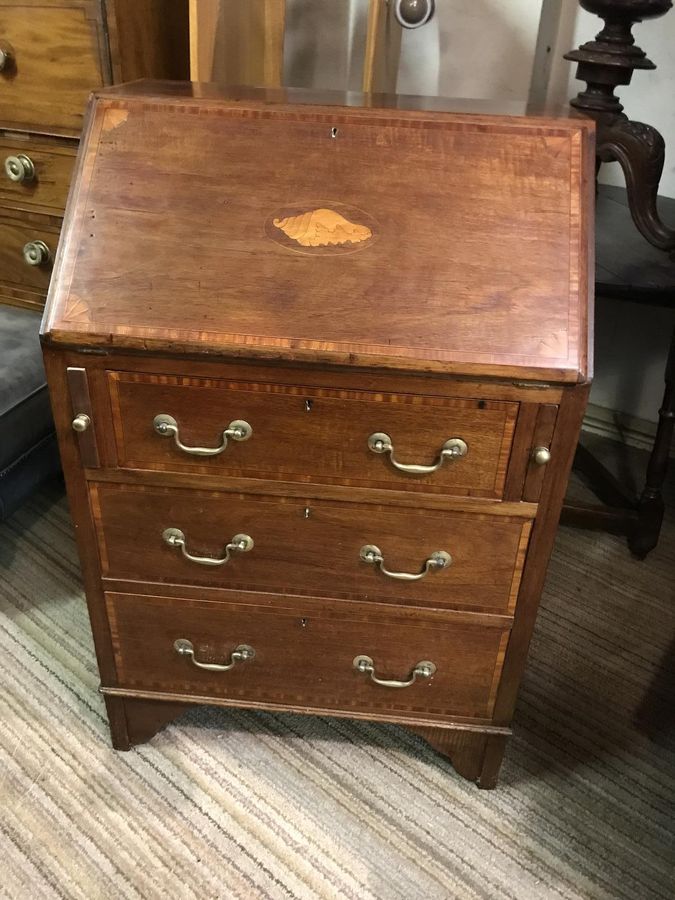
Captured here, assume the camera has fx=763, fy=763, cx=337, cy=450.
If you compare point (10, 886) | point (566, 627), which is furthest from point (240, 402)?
point (566, 627)

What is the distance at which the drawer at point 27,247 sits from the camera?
1.52 meters

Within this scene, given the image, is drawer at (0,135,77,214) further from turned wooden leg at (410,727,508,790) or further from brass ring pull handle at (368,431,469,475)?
turned wooden leg at (410,727,508,790)

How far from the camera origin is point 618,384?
83.8 inches

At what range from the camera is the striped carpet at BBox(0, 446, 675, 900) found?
3.76 ft

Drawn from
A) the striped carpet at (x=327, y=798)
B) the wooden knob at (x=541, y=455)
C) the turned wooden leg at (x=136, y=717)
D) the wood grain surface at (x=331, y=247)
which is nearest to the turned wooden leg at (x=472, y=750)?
the striped carpet at (x=327, y=798)

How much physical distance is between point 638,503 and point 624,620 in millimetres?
294

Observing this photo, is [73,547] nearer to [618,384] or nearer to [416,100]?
[416,100]

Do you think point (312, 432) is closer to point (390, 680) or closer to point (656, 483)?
point (390, 680)

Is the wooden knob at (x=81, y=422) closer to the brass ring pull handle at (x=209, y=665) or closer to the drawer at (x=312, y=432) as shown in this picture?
the drawer at (x=312, y=432)

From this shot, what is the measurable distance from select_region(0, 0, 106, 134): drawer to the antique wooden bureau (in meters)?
0.28

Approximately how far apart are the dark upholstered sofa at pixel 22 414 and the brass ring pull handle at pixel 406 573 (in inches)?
32.7

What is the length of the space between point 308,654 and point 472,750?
12.8 inches

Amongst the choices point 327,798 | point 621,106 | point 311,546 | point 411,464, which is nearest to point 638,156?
point 621,106

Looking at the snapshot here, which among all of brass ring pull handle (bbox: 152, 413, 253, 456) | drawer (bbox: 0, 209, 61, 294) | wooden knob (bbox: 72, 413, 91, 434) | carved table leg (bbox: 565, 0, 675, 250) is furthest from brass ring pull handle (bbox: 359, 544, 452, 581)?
drawer (bbox: 0, 209, 61, 294)
